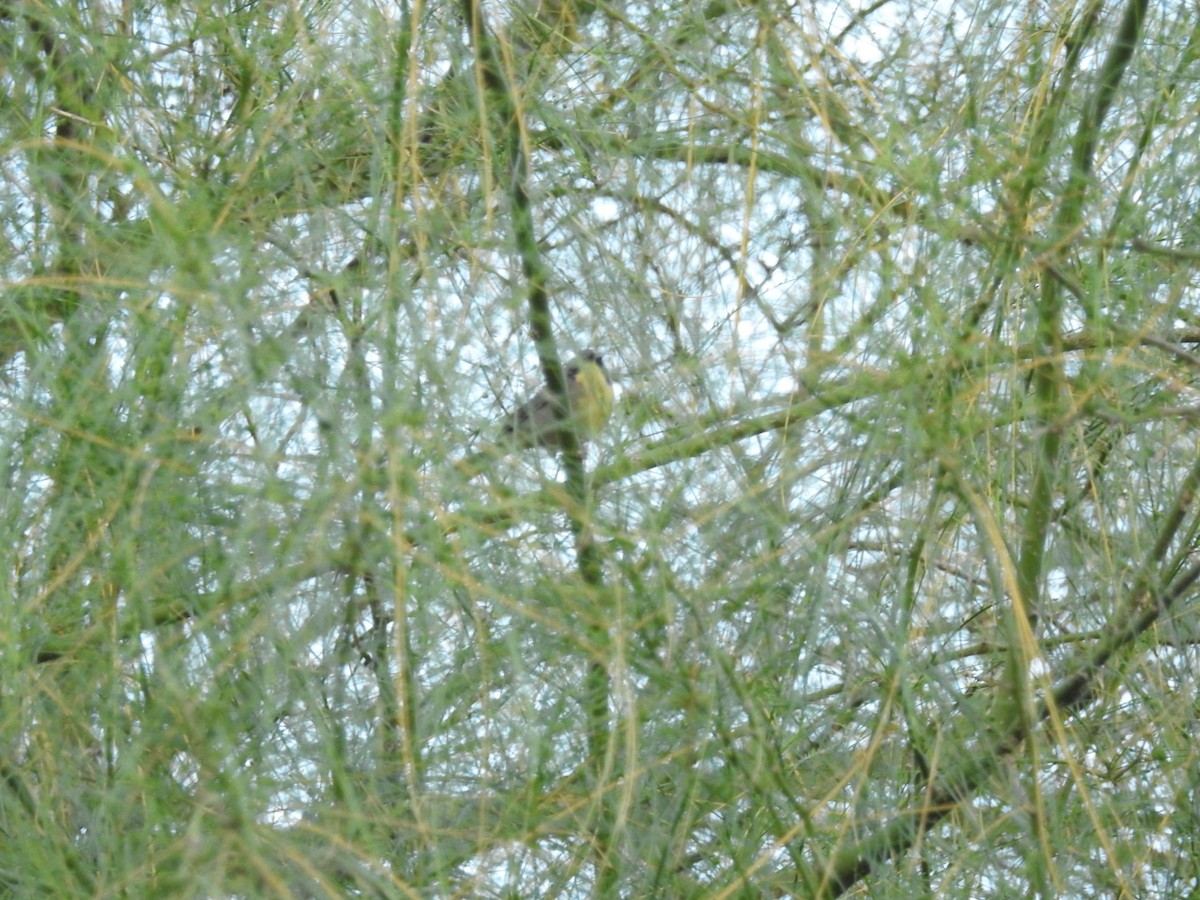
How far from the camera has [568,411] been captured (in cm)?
126

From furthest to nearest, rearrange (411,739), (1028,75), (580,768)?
(1028,75) → (580,768) → (411,739)

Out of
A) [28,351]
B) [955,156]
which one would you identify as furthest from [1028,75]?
[28,351]

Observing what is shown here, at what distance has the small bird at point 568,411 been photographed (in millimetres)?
1262

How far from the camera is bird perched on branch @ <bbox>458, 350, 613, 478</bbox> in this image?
48.4 inches

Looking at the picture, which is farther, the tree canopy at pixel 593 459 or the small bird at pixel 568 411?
the small bird at pixel 568 411

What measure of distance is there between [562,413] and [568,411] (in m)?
0.02

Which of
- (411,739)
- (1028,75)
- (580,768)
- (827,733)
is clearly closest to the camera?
(411,739)

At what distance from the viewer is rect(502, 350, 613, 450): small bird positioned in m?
1.26

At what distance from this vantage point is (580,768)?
50.0 inches

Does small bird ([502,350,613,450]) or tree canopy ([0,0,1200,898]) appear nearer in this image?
tree canopy ([0,0,1200,898])

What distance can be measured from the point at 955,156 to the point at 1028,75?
0.49ft

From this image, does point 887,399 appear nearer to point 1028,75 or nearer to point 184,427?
point 1028,75

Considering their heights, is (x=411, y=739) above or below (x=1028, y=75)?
below

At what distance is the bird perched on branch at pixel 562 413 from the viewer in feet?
4.04
